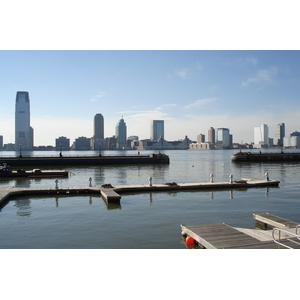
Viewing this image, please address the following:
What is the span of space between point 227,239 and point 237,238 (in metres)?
0.42

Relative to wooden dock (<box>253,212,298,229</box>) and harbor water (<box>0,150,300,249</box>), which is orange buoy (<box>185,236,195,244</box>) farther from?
wooden dock (<box>253,212,298,229</box>)

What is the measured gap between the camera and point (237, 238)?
12500 mm

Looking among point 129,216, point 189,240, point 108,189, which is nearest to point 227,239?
point 189,240

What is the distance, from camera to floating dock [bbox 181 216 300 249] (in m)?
11.3

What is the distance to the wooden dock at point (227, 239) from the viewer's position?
1139cm

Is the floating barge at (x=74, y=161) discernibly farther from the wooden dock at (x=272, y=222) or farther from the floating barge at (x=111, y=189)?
the wooden dock at (x=272, y=222)

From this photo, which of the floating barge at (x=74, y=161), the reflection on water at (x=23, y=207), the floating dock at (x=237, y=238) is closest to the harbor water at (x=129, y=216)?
the reflection on water at (x=23, y=207)

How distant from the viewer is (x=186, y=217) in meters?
19.2

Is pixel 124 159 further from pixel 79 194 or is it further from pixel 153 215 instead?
pixel 153 215

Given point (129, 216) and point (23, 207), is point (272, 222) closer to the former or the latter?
point (129, 216)

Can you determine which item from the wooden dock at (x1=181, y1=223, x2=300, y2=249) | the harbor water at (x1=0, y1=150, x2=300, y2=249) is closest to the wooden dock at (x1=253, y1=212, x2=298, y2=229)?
the harbor water at (x1=0, y1=150, x2=300, y2=249)

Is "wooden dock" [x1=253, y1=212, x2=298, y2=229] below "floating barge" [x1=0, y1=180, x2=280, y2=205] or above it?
below

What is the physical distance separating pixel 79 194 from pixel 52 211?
6577 mm

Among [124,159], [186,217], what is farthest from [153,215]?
[124,159]
